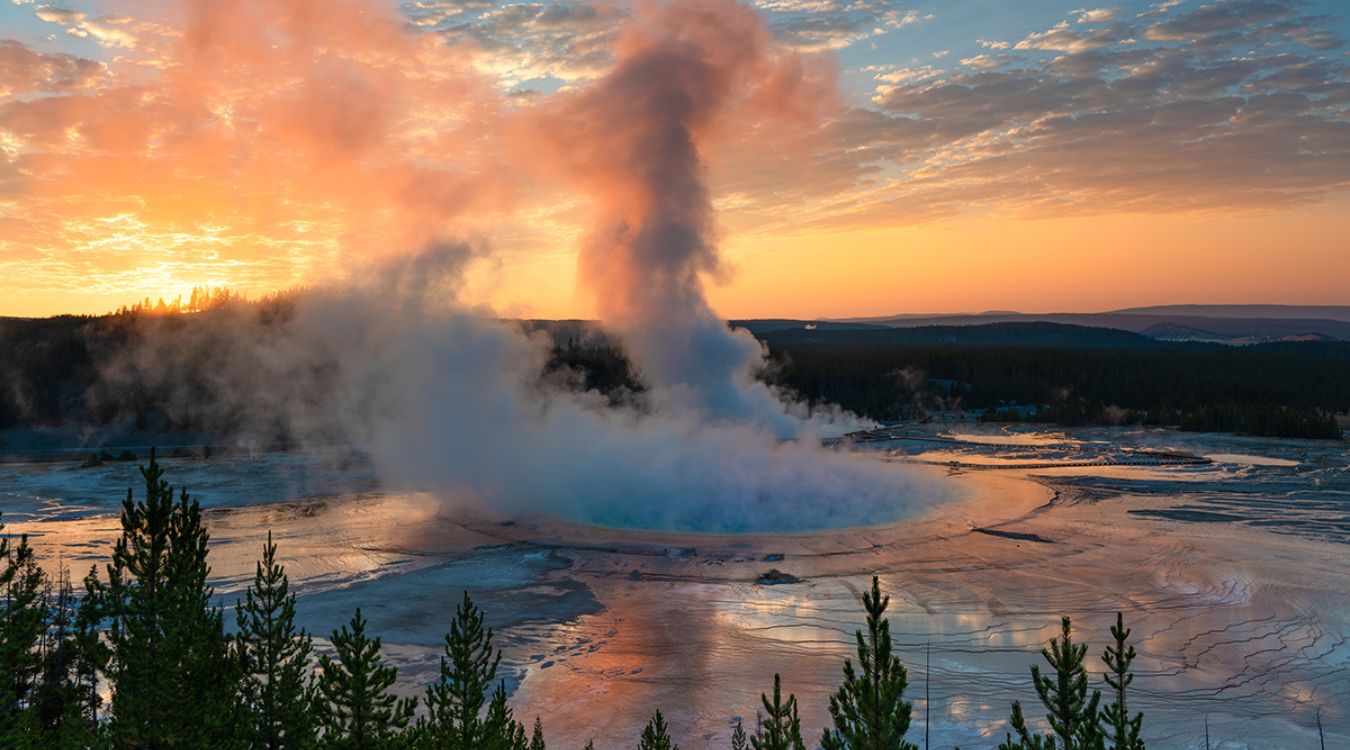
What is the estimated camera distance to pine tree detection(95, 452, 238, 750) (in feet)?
29.0

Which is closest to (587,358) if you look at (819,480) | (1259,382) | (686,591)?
(819,480)

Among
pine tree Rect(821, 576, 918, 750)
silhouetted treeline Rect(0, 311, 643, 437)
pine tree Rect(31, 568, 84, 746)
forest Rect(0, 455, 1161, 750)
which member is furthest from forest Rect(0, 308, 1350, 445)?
pine tree Rect(821, 576, 918, 750)

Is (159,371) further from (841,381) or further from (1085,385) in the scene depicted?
(1085,385)

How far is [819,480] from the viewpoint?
35.1 m

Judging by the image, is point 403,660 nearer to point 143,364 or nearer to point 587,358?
point 587,358

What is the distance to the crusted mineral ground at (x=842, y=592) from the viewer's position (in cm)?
1572

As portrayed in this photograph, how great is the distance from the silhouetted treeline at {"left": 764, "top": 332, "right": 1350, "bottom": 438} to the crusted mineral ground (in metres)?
35.7

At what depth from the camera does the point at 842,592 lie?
2231 centimetres

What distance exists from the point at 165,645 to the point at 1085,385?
313 feet

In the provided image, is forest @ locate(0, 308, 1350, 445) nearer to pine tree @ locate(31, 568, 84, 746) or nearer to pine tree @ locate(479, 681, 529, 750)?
pine tree @ locate(31, 568, 84, 746)

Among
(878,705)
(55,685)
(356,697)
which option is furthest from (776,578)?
(878,705)

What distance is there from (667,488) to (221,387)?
180 feet

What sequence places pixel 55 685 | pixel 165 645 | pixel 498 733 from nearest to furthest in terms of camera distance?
pixel 165 645 < pixel 498 733 < pixel 55 685

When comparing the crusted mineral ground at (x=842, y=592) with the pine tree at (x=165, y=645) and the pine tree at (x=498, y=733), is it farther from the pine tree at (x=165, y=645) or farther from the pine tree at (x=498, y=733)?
the pine tree at (x=165, y=645)
